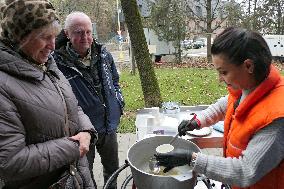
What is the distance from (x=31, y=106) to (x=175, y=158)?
82cm

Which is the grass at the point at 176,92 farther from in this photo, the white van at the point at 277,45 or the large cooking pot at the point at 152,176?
the white van at the point at 277,45

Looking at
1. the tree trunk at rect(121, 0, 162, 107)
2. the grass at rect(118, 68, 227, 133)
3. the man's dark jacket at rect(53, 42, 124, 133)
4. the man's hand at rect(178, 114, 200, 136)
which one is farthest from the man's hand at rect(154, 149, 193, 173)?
the tree trunk at rect(121, 0, 162, 107)

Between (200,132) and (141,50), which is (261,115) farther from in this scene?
(141,50)

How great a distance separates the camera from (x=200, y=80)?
10.3 m

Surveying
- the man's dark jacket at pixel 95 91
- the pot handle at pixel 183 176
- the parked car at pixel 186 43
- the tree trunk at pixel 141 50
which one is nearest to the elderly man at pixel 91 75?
the man's dark jacket at pixel 95 91

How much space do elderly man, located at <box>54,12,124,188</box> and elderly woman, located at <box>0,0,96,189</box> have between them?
0.85 m

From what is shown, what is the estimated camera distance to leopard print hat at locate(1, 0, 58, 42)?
5.82ft

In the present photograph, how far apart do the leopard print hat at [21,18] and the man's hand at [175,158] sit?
3.30ft

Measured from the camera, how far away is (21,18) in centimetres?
177

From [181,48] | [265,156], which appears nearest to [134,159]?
[265,156]

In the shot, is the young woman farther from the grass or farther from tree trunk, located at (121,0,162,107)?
tree trunk, located at (121,0,162,107)

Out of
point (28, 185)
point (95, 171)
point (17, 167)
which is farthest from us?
point (95, 171)

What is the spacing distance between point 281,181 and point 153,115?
1.58 meters

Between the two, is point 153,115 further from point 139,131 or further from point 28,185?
point 28,185
